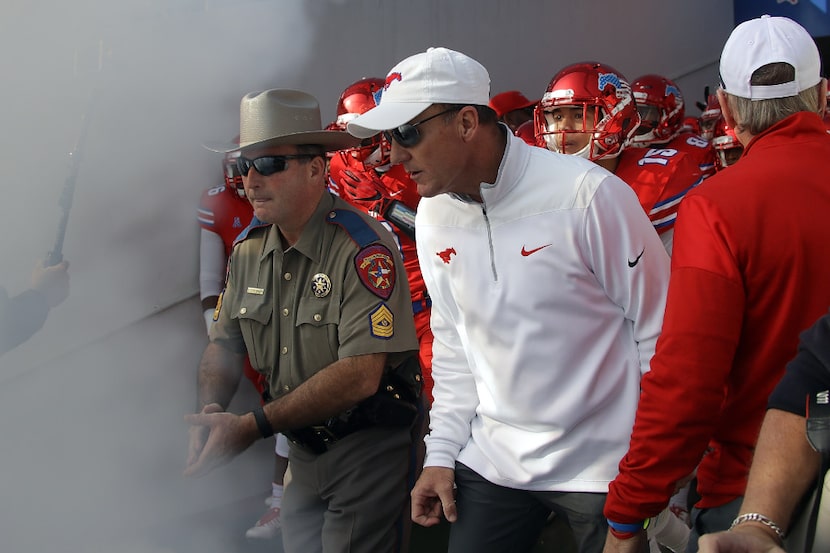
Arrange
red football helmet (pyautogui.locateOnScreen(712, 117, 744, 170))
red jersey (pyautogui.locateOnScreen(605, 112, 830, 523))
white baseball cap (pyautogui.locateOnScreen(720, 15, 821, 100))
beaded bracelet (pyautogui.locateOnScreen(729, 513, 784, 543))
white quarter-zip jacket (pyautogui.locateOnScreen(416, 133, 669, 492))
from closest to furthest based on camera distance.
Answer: beaded bracelet (pyautogui.locateOnScreen(729, 513, 784, 543))
red jersey (pyautogui.locateOnScreen(605, 112, 830, 523))
white baseball cap (pyautogui.locateOnScreen(720, 15, 821, 100))
white quarter-zip jacket (pyautogui.locateOnScreen(416, 133, 669, 492))
red football helmet (pyautogui.locateOnScreen(712, 117, 744, 170))

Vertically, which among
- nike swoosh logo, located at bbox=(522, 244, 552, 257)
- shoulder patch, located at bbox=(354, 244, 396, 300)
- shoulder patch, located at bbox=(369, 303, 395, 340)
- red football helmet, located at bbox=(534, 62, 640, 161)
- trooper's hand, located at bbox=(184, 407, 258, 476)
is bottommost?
trooper's hand, located at bbox=(184, 407, 258, 476)

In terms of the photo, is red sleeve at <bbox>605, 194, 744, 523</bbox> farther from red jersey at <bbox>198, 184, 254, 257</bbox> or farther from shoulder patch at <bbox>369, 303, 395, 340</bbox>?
red jersey at <bbox>198, 184, 254, 257</bbox>

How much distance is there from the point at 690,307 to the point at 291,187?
1.39 meters

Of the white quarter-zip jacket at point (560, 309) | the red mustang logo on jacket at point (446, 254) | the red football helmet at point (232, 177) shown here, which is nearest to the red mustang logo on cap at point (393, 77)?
the white quarter-zip jacket at point (560, 309)

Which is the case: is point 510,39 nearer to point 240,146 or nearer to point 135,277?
point 135,277

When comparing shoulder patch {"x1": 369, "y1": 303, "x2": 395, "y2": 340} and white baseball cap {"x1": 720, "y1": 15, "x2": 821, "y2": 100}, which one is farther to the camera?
shoulder patch {"x1": 369, "y1": 303, "x2": 395, "y2": 340}

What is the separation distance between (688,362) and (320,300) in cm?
123

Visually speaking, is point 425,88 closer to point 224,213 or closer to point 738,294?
point 738,294

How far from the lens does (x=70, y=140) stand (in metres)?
2.58

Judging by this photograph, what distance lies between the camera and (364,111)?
4746mm

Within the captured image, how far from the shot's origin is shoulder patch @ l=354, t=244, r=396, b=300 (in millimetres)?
2670

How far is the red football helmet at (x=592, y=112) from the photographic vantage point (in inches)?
144

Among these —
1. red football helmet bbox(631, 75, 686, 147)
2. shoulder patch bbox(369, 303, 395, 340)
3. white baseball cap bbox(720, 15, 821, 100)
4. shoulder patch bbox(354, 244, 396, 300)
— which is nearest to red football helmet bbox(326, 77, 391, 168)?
red football helmet bbox(631, 75, 686, 147)

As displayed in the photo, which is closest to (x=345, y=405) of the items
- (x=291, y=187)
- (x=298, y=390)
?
(x=298, y=390)
